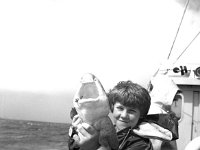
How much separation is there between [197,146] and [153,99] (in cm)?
85

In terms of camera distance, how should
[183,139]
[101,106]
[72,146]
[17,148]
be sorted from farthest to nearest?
[17,148] < [183,139] < [72,146] < [101,106]

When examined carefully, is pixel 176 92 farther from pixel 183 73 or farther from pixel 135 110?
pixel 183 73

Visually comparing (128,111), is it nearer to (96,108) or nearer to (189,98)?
(96,108)

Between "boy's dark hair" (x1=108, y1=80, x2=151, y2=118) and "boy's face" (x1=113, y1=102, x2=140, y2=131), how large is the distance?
3cm

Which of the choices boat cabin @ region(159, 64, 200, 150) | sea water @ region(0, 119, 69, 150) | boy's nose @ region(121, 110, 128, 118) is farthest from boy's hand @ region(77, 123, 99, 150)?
sea water @ region(0, 119, 69, 150)

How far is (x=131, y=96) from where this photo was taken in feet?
6.86

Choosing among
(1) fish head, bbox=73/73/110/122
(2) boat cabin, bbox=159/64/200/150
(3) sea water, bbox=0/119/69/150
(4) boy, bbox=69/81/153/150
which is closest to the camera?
(1) fish head, bbox=73/73/110/122

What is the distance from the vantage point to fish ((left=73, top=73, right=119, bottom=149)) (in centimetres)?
185

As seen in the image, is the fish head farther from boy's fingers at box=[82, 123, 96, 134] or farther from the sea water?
the sea water

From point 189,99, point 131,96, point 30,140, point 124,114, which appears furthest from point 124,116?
point 30,140

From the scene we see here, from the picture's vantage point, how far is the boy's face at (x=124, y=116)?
2.11 metres

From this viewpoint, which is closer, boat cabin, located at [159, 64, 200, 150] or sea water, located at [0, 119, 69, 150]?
boat cabin, located at [159, 64, 200, 150]

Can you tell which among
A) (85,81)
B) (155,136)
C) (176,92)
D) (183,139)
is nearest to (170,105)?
(176,92)

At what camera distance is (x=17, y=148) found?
37.7 m
